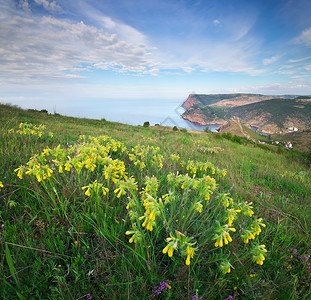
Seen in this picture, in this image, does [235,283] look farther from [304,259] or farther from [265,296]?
[304,259]

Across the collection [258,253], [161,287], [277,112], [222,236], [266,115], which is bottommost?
[161,287]

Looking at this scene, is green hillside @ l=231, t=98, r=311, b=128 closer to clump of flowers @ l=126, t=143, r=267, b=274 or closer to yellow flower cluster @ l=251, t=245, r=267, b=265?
clump of flowers @ l=126, t=143, r=267, b=274

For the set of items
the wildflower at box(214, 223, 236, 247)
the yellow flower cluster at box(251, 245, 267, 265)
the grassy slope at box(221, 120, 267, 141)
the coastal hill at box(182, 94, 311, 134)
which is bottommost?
the yellow flower cluster at box(251, 245, 267, 265)

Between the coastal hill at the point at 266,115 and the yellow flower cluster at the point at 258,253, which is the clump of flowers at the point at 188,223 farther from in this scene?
the coastal hill at the point at 266,115

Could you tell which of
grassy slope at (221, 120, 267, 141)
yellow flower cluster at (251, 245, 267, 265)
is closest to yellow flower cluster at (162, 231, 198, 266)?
yellow flower cluster at (251, 245, 267, 265)

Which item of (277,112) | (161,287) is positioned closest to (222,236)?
(161,287)

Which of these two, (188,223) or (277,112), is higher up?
(277,112)

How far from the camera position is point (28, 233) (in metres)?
1.86

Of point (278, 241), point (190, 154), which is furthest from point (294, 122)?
point (278, 241)

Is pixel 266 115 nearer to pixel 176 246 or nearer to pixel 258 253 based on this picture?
pixel 258 253

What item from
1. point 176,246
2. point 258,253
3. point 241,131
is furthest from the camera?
point 241,131

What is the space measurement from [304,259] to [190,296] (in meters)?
1.53

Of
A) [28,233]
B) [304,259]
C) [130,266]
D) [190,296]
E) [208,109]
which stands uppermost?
[208,109]

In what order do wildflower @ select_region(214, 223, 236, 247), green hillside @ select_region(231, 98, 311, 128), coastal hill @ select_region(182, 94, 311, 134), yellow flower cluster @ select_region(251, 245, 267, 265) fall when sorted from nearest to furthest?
wildflower @ select_region(214, 223, 236, 247)
yellow flower cluster @ select_region(251, 245, 267, 265)
coastal hill @ select_region(182, 94, 311, 134)
green hillside @ select_region(231, 98, 311, 128)
